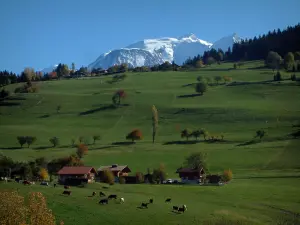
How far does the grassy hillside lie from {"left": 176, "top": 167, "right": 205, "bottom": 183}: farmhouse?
121 inches

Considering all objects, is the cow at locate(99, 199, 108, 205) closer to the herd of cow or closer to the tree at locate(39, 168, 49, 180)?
the herd of cow

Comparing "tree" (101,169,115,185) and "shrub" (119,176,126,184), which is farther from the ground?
"tree" (101,169,115,185)

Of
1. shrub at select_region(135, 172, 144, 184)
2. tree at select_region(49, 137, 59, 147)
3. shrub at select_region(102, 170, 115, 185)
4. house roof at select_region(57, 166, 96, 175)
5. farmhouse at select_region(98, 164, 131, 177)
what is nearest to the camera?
shrub at select_region(102, 170, 115, 185)

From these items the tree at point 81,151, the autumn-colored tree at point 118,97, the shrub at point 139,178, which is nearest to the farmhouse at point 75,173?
the shrub at point 139,178

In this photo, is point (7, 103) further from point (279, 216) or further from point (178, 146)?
point (279, 216)

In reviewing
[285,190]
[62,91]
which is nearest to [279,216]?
[285,190]

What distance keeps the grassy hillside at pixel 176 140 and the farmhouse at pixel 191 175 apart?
3.08 meters

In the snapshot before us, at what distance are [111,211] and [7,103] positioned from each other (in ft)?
→ 446

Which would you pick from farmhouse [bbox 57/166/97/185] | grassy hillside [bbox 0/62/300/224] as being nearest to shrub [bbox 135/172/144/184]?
farmhouse [bbox 57/166/97/185]

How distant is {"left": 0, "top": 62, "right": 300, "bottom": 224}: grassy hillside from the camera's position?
4984 centimetres

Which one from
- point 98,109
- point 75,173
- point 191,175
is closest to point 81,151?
point 75,173

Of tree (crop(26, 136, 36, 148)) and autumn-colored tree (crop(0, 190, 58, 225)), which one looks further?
tree (crop(26, 136, 36, 148))

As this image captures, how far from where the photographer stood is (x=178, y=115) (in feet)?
474

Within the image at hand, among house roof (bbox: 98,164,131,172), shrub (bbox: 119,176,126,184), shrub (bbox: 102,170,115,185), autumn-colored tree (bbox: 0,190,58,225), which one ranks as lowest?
shrub (bbox: 119,176,126,184)
